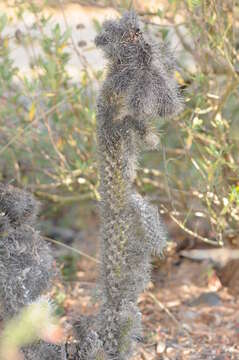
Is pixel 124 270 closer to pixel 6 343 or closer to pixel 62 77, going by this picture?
pixel 6 343

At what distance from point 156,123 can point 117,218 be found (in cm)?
75

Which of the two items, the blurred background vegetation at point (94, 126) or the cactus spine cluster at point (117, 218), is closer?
the cactus spine cluster at point (117, 218)

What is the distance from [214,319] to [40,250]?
1.22 metres

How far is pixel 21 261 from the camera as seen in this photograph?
1.72 metres

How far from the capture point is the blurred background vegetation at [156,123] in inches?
97.4

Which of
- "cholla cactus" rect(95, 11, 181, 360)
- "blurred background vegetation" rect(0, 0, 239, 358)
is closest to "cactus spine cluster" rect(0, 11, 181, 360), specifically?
"cholla cactus" rect(95, 11, 181, 360)

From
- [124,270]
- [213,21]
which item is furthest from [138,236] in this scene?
[213,21]

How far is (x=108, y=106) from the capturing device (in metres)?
1.68

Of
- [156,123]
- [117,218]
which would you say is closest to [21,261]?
[117,218]

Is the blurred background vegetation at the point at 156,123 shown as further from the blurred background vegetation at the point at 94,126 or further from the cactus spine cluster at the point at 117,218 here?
the cactus spine cluster at the point at 117,218

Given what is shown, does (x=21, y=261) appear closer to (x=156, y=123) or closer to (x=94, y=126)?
(x=156, y=123)

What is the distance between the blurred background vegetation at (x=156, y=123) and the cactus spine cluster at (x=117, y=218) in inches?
20.7

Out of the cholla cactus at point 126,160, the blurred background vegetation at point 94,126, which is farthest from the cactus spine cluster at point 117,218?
the blurred background vegetation at point 94,126

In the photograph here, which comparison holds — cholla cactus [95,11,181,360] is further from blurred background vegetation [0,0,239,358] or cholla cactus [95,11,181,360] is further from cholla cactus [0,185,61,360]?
blurred background vegetation [0,0,239,358]
